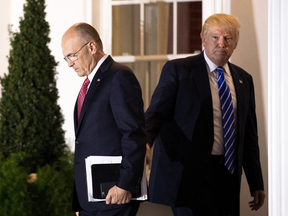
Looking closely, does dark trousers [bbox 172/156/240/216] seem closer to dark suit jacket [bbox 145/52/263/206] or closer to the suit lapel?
dark suit jacket [bbox 145/52/263/206]

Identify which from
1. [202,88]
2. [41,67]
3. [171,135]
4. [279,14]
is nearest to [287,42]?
[279,14]

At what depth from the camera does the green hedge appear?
2447 millimetres

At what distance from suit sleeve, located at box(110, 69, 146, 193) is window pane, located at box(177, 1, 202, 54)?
A: 1.96 meters

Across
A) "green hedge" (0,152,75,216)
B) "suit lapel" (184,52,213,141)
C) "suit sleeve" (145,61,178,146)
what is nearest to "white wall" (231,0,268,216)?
"suit lapel" (184,52,213,141)

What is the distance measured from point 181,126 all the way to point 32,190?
1.39m

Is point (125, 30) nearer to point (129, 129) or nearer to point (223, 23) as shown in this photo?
point (223, 23)

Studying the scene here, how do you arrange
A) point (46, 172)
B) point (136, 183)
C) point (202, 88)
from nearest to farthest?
point (136, 183) < point (202, 88) < point (46, 172)

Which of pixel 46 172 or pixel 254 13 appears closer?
pixel 46 172

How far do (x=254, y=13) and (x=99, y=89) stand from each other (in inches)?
77.6

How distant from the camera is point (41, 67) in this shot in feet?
9.31

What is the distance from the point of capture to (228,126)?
1.90 m

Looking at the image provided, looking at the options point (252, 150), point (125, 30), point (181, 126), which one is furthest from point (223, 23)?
point (125, 30)

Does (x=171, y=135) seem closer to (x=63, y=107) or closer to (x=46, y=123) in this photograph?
(x=46, y=123)

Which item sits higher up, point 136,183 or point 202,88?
point 202,88
